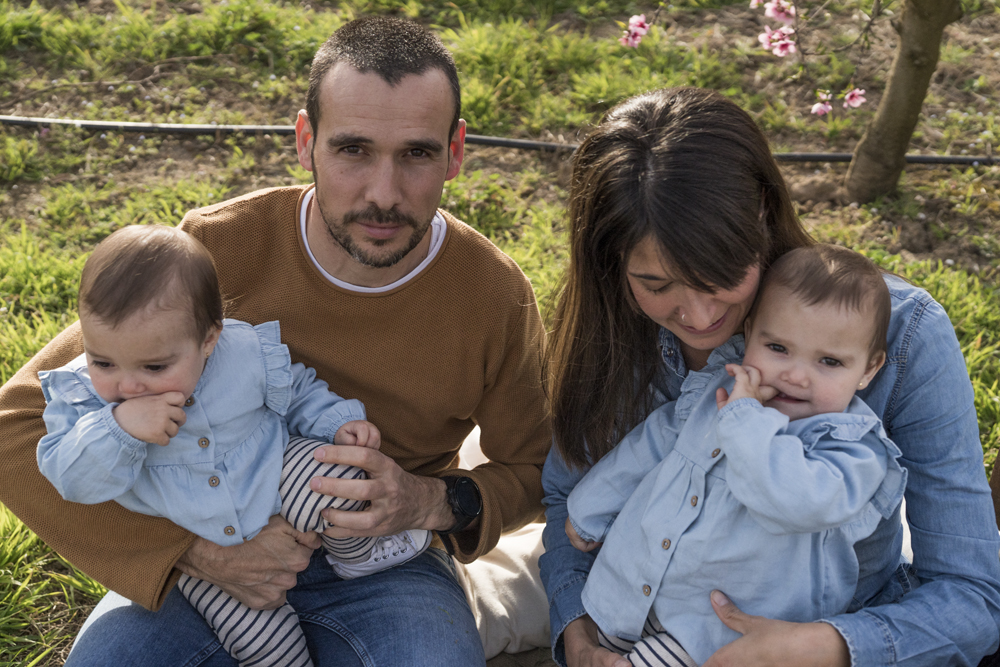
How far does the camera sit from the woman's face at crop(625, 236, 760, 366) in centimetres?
192

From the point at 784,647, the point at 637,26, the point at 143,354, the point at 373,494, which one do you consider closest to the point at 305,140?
the point at 143,354

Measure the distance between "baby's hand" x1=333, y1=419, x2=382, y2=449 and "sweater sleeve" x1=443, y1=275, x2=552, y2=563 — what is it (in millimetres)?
381

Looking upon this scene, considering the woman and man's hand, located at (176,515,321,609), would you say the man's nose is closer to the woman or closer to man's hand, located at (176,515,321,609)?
the woman

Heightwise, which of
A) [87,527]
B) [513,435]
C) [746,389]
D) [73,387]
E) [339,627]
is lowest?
[339,627]

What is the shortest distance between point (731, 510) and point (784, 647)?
1.00 ft

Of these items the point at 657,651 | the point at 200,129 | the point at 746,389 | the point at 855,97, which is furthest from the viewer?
the point at 200,129

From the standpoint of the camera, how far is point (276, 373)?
7.32ft

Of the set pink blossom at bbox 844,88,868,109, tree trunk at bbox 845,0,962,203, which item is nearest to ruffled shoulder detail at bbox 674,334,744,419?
tree trunk at bbox 845,0,962,203

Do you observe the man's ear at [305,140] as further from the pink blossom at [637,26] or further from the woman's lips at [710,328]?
the pink blossom at [637,26]

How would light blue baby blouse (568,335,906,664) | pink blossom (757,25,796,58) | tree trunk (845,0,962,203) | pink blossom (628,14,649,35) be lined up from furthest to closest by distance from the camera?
1. pink blossom (628,14,649,35)
2. pink blossom (757,25,796,58)
3. tree trunk (845,0,962,203)
4. light blue baby blouse (568,335,906,664)

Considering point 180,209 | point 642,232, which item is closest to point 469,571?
point 642,232

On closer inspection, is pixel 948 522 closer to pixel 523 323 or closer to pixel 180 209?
pixel 523 323

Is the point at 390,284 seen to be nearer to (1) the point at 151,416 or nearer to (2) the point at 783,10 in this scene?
(1) the point at 151,416

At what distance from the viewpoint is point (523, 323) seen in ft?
8.19
